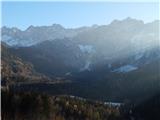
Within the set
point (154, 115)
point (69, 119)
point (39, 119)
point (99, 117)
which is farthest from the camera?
point (154, 115)

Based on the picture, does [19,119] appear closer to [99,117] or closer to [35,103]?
[35,103]

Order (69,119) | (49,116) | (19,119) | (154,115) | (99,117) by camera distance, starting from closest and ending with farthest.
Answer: (19,119) < (49,116) < (69,119) < (99,117) < (154,115)

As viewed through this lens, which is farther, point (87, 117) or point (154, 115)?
point (154, 115)

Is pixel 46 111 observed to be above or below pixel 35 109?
below

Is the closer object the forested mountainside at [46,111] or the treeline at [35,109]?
the treeline at [35,109]

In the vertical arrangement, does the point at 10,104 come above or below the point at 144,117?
above

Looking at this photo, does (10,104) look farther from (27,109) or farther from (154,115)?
(154,115)

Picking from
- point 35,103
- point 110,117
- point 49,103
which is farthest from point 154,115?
point 35,103

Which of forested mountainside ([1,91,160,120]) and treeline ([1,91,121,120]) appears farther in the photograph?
forested mountainside ([1,91,160,120])

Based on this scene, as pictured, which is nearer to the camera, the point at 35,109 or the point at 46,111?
the point at 35,109
